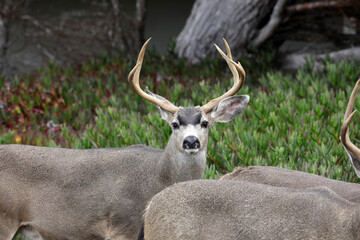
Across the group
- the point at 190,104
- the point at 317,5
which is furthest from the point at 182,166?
the point at 317,5

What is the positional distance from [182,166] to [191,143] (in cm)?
30

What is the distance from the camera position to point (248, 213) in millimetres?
4188

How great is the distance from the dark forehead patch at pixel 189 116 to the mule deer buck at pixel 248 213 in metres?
1.67

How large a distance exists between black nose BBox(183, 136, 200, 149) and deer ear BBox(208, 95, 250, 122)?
1.74 feet

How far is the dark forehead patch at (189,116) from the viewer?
6047mm

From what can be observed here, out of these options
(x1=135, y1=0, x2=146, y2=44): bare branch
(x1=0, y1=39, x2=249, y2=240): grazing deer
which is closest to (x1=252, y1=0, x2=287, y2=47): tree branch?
(x1=135, y1=0, x2=146, y2=44): bare branch

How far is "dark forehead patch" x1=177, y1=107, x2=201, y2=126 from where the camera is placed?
19.8 ft

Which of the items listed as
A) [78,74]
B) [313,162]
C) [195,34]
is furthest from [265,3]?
[313,162]

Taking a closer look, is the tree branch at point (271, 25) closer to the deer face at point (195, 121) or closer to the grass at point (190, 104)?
the grass at point (190, 104)

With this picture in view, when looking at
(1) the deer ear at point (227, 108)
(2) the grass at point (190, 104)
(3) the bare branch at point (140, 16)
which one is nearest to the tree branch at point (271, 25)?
(2) the grass at point (190, 104)

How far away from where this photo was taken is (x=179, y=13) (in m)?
16.2

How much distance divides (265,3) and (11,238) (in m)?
7.91

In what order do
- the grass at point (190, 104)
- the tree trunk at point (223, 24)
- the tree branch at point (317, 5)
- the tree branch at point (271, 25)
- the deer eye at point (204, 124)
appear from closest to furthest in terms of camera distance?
1. the deer eye at point (204, 124)
2. the grass at point (190, 104)
3. the tree branch at point (317, 5)
4. the tree branch at point (271, 25)
5. the tree trunk at point (223, 24)

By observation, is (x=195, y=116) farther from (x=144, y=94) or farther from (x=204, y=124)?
(x=144, y=94)
